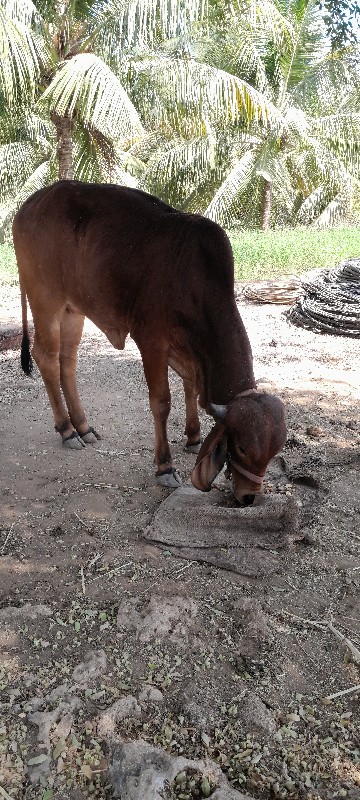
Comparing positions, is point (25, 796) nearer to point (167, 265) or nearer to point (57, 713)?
point (57, 713)

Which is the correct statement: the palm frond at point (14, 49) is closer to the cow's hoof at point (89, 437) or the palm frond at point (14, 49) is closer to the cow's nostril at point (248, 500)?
the cow's hoof at point (89, 437)

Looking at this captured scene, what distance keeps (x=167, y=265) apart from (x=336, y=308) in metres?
5.53

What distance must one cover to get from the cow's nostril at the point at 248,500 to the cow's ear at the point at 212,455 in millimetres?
217

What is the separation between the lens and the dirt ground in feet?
7.48

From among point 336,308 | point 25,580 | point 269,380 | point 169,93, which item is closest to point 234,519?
point 25,580

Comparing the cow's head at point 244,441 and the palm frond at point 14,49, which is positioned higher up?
the palm frond at point 14,49

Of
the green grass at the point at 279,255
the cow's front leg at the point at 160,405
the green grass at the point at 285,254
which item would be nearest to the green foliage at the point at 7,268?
the green grass at the point at 279,255

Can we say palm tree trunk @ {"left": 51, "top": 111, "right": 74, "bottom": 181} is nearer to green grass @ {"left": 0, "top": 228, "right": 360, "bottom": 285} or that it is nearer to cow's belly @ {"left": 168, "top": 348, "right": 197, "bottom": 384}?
green grass @ {"left": 0, "top": 228, "right": 360, "bottom": 285}

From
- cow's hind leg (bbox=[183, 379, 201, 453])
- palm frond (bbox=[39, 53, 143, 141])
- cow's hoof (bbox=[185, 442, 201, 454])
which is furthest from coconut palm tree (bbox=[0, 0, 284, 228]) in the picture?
cow's hoof (bbox=[185, 442, 201, 454])

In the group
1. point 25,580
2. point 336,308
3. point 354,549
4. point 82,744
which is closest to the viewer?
point 82,744

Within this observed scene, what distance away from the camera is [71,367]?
511 centimetres

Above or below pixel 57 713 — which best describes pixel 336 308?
below

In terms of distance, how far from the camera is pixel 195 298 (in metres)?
3.79

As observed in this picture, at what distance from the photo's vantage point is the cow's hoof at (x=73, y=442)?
196 inches
